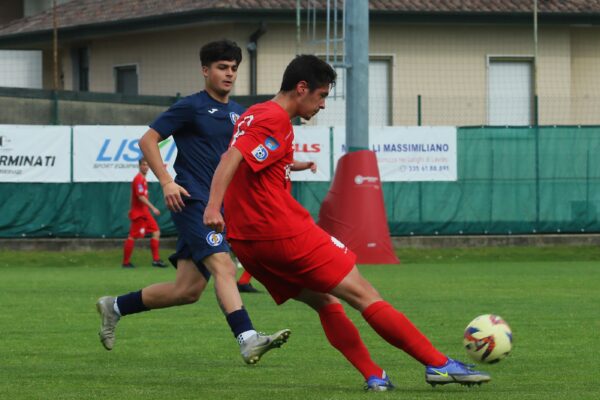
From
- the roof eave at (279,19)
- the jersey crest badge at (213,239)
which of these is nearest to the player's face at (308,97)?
the jersey crest badge at (213,239)

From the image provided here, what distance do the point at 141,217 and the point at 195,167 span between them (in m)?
15.4

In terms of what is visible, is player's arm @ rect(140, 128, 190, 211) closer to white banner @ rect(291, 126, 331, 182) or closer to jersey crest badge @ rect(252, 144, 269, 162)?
jersey crest badge @ rect(252, 144, 269, 162)

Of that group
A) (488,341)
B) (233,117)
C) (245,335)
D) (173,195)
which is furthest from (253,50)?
(488,341)

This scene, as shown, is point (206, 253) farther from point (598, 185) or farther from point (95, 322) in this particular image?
point (598, 185)

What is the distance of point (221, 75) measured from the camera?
9.66 metres

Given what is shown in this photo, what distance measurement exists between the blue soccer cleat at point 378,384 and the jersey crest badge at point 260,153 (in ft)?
4.47

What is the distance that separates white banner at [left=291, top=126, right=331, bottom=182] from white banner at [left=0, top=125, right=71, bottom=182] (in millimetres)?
Answer: 4324

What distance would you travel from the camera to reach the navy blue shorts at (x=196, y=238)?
9.41 meters

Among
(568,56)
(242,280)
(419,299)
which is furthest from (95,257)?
(568,56)

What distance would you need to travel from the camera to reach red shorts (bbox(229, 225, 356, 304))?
25.4ft

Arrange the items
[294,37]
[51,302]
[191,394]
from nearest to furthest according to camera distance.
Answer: [191,394] → [51,302] → [294,37]

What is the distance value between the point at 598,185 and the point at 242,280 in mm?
12902

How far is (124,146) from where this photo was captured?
26766 mm

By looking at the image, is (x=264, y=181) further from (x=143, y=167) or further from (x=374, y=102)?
(x=374, y=102)
